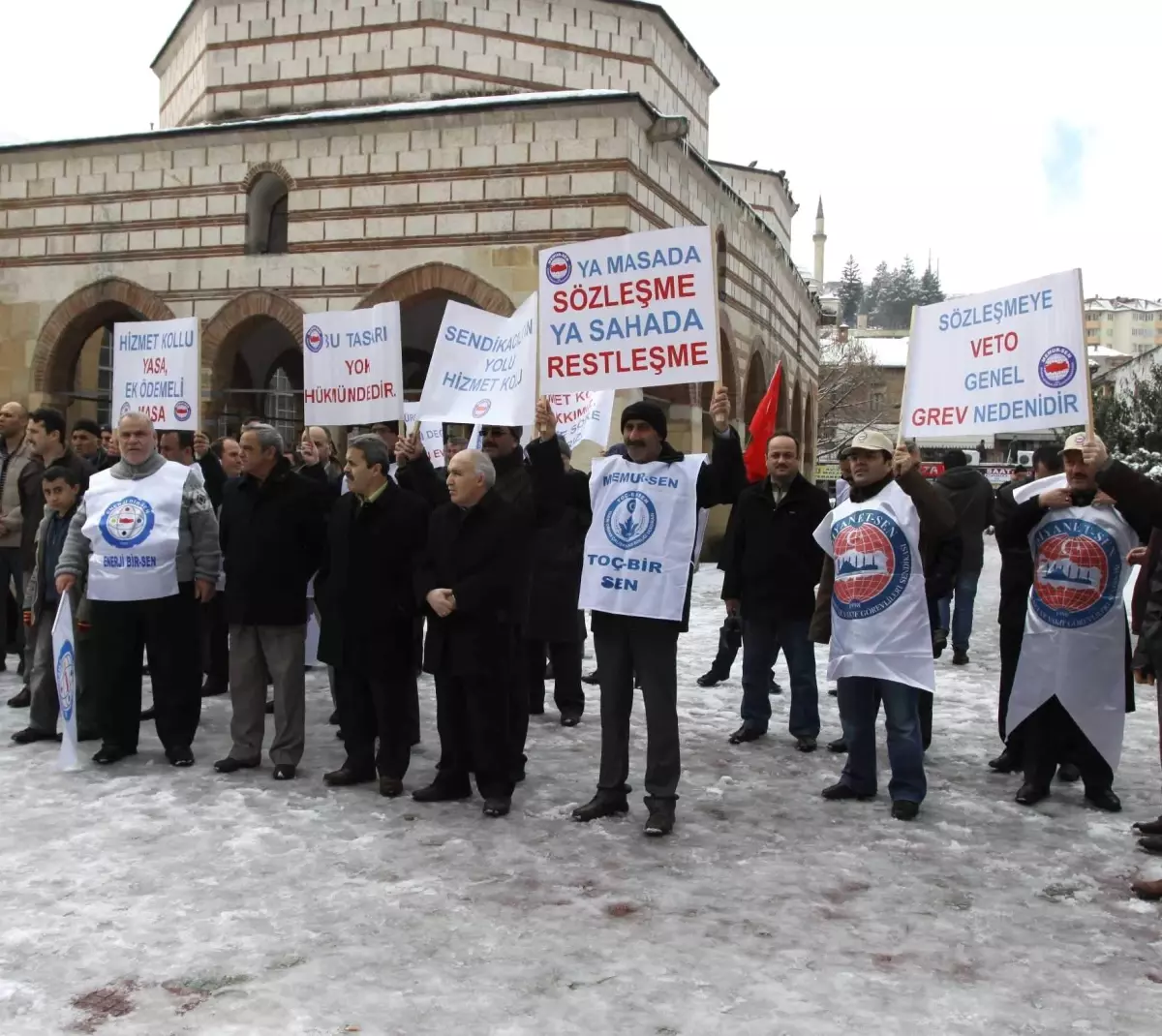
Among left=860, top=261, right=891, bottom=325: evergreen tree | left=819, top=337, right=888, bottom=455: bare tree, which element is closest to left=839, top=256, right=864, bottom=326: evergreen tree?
left=860, top=261, right=891, bottom=325: evergreen tree

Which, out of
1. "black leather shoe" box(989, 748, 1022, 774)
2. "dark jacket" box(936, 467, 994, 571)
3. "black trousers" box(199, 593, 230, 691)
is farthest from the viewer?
"dark jacket" box(936, 467, 994, 571)

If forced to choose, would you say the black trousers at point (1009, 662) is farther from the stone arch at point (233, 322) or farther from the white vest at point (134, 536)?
the stone arch at point (233, 322)

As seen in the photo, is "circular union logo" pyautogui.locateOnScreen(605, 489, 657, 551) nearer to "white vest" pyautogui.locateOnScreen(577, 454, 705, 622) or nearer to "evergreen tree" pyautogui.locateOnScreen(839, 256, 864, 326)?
"white vest" pyautogui.locateOnScreen(577, 454, 705, 622)

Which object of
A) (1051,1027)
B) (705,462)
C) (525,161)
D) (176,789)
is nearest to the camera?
(1051,1027)

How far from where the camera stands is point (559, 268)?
6.42 metres

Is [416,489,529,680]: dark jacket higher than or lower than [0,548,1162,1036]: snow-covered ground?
higher

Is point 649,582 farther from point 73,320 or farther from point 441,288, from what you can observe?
point 73,320

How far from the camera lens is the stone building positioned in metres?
16.6

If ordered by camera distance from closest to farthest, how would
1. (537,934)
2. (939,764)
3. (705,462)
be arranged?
(537,934) < (705,462) < (939,764)

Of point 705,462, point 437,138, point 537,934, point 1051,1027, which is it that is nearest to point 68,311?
point 437,138

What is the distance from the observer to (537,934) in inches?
156

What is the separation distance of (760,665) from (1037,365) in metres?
2.36

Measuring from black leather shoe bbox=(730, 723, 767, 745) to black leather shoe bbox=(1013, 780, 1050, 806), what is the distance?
1.68 metres

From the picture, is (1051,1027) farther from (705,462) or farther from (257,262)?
(257,262)
